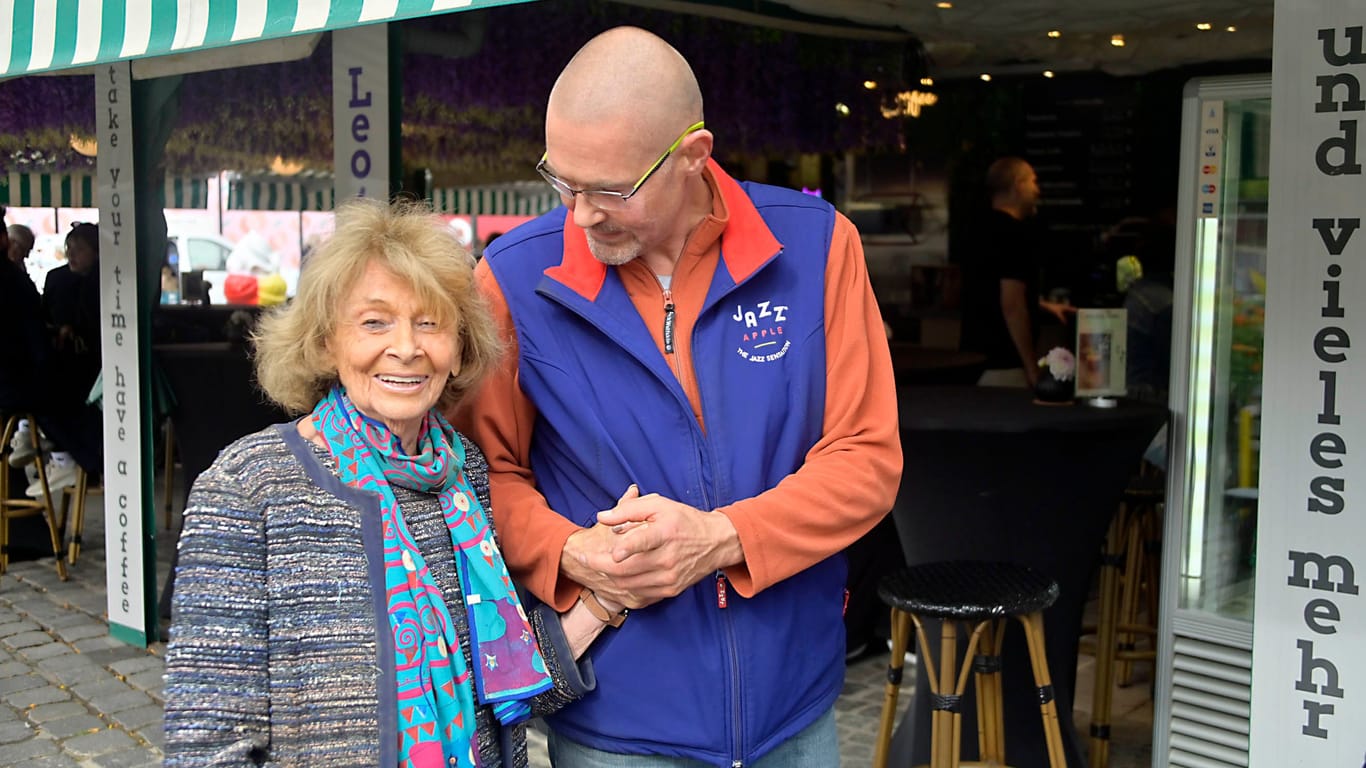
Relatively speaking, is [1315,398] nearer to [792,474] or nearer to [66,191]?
[792,474]

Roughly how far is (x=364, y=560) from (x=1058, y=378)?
259cm

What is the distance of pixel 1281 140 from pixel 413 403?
1957 mm

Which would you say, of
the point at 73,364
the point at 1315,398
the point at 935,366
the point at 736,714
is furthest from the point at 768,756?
the point at 73,364

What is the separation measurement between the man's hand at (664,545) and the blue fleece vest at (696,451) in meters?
0.08

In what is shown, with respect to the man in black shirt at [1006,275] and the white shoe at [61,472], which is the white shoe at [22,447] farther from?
the man in black shirt at [1006,275]

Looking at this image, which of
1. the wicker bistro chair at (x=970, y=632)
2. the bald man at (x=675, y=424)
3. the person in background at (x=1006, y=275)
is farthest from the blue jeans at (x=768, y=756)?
the person in background at (x=1006, y=275)

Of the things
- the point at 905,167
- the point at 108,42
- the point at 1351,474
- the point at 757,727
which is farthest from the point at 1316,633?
the point at 905,167

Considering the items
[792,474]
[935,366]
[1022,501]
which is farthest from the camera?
[935,366]

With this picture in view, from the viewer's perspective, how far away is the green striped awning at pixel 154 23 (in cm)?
255

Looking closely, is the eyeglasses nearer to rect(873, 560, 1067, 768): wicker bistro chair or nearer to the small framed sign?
rect(873, 560, 1067, 768): wicker bistro chair

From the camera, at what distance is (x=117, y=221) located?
19.1ft

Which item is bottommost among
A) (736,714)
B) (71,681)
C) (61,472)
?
(71,681)

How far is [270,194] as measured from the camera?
21.2ft

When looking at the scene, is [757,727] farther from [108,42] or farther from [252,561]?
[108,42]
